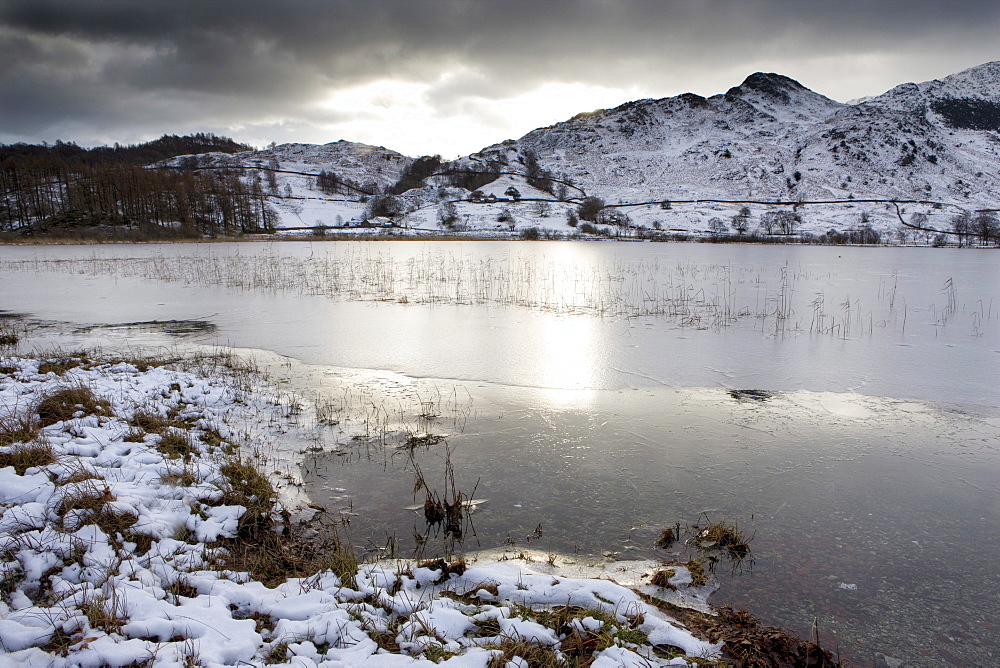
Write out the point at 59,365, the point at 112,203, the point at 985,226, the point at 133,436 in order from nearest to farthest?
1. the point at 133,436
2. the point at 59,365
3. the point at 985,226
4. the point at 112,203

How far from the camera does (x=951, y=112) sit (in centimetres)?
15725

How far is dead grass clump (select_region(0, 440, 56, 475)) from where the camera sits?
455 cm

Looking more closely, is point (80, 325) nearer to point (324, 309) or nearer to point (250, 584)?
point (324, 309)

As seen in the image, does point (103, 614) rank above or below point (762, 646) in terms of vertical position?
above

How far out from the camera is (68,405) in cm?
607

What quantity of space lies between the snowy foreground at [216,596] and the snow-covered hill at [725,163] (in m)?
82.1

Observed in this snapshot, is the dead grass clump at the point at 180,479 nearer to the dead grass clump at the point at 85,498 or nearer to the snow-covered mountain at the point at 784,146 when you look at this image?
the dead grass clump at the point at 85,498

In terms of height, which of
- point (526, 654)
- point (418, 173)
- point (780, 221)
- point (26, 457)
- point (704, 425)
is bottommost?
point (526, 654)

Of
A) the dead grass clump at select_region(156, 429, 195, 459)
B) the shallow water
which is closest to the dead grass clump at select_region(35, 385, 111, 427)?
the dead grass clump at select_region(156, 429, 195, 459)

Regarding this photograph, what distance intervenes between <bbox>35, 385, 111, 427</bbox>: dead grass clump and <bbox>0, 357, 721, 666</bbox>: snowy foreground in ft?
2.44

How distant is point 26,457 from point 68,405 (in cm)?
165

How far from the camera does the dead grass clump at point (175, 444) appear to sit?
17.8 feet

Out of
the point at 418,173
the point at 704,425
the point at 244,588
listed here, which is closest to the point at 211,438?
the point at 244,588

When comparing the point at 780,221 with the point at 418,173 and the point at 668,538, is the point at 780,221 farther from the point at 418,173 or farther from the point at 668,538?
the point at 418,173
